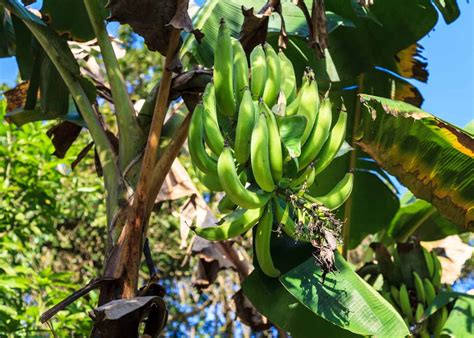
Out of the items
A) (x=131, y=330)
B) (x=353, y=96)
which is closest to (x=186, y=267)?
(x=353, y=96)

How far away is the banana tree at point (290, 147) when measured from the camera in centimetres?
159

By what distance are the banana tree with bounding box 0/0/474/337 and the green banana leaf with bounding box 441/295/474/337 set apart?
1.21 feet

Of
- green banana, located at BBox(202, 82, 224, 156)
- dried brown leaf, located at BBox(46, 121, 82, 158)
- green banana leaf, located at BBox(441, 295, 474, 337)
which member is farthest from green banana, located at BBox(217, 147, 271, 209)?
dried brown leaf, located at BBox(46, 121, 82, 158)

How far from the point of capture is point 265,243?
1.55 m

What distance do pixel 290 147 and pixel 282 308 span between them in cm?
45

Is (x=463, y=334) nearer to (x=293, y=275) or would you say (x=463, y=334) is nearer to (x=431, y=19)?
(x=293, y=275)

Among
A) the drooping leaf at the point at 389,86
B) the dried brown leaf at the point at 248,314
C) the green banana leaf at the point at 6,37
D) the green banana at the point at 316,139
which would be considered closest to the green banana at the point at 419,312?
the dried brown leaf at the point at 248,314

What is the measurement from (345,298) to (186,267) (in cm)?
546

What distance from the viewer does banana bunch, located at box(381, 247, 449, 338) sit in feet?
8.08

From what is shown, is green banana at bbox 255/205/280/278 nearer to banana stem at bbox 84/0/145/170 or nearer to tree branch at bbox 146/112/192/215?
tree branch at bbox 146/112/192/215

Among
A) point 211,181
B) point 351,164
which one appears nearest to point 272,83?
point 211,181

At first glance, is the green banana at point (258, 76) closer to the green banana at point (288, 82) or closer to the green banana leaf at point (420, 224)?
the green banana at point (288, 82)

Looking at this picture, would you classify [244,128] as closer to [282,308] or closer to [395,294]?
[282,308]

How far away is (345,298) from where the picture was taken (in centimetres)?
153
